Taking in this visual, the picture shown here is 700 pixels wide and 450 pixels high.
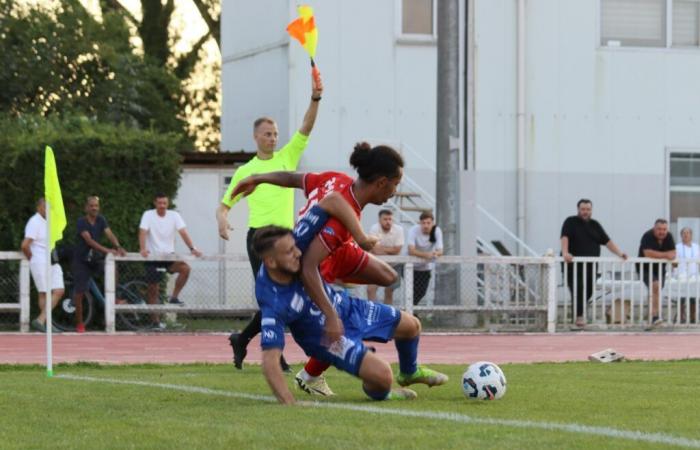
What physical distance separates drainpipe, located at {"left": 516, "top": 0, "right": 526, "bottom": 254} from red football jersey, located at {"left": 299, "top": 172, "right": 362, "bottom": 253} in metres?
17.5

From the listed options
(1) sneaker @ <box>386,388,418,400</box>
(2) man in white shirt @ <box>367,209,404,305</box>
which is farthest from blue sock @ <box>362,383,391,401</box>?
(2) man in white shirt @ <box>367,209,404,305</box>

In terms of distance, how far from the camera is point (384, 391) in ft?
31.6

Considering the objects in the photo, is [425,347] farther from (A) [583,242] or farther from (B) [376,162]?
(B) [376,162]

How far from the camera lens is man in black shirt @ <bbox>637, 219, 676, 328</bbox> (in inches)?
883

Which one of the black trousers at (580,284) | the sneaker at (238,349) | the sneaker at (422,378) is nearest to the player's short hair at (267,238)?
the sneaker at (422,378)

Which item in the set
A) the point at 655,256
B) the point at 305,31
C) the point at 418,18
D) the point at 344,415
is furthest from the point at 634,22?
the point at 344,415

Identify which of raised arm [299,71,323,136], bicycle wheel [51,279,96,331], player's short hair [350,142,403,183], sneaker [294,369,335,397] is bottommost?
bicycle wheel [51,279,96,331]

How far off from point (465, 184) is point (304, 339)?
14.1m

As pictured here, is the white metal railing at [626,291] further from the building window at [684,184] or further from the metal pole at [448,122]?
the building window at [684,184]

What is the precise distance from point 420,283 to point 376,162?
40.3 feet

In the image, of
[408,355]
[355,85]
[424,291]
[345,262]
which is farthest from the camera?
[355,85]

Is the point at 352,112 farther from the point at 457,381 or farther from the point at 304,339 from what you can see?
the point at 304,339

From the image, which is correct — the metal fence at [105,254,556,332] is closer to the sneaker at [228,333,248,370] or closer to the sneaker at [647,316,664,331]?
the sneaker at [647,316,664,331]

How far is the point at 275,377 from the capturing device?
942cm
